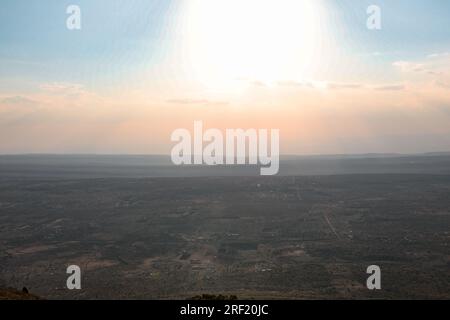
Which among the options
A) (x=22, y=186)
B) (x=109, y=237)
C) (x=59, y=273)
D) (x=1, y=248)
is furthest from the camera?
(x=22, y=186)

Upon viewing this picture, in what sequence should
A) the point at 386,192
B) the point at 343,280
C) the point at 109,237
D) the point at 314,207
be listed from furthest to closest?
the point at 386,192 → the point at 314,207 → the point at 109,237 → the point at 343,280

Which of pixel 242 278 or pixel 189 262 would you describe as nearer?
pixel 242 278

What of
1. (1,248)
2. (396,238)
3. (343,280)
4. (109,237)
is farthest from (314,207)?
(1,248)

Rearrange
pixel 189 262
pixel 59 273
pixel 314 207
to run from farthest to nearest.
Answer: pixel 314 207, pixel 189 262, pixel 59 273
